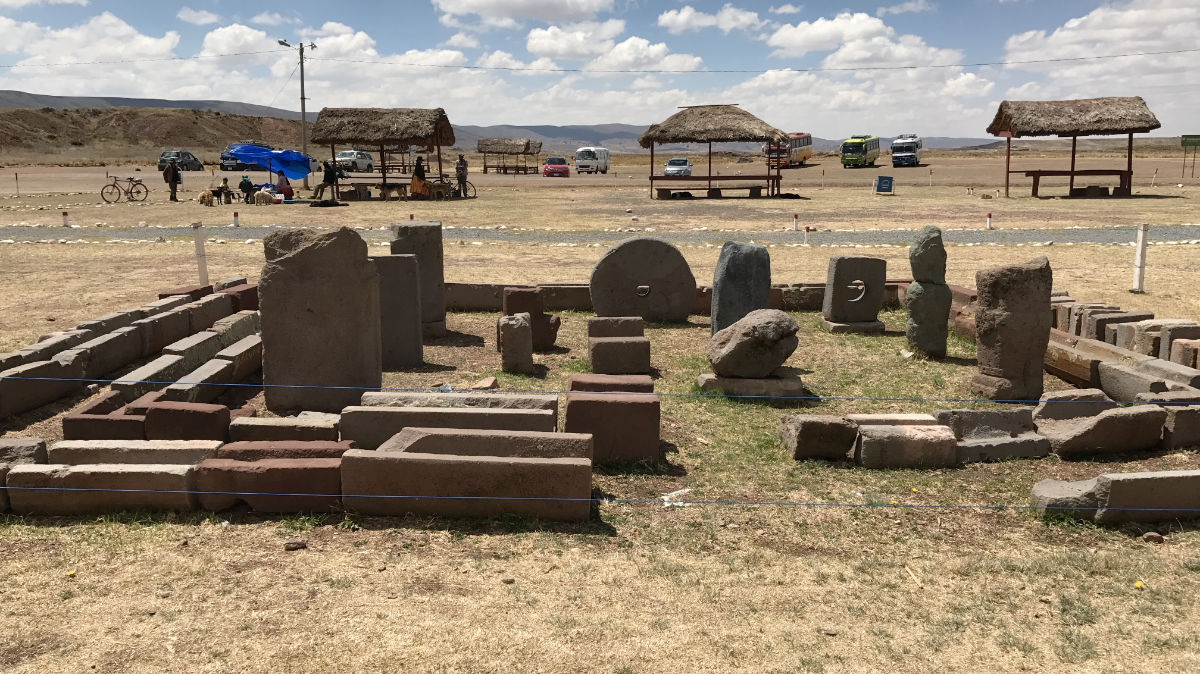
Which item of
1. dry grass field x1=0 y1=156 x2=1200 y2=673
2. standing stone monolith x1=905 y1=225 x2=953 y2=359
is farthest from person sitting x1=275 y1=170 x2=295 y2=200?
standing stone monolith x1=905 y1=225 x2=953 y2=359

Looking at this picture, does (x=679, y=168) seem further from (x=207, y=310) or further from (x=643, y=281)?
(x=207, y=310)

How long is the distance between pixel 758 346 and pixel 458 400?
3444 millimetres

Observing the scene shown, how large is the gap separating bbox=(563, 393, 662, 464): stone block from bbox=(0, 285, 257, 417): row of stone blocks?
17.3 feet

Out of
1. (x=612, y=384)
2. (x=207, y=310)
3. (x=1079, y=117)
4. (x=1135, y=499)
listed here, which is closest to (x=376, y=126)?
(x=207, y=310)

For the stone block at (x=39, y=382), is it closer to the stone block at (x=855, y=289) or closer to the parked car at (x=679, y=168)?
the stone block at (x=855, y=289)

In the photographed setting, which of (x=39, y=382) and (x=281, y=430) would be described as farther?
(x=39, y=382)

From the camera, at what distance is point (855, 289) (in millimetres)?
12797

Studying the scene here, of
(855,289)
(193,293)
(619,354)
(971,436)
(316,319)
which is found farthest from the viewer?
(855,289)

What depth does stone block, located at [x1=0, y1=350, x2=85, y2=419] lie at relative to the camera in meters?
8.50

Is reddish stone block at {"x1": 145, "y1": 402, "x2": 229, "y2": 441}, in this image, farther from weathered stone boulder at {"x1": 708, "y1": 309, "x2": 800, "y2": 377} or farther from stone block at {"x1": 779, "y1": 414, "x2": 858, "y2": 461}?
weathered stone boulder at {"x1": 708, "y1": 309, "x2": 800, "y2": 377}

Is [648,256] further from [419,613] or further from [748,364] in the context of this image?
[419,613]

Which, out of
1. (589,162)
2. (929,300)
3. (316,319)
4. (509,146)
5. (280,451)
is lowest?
(280,451)

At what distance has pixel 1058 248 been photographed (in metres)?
19.2

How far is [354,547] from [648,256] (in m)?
7.94
